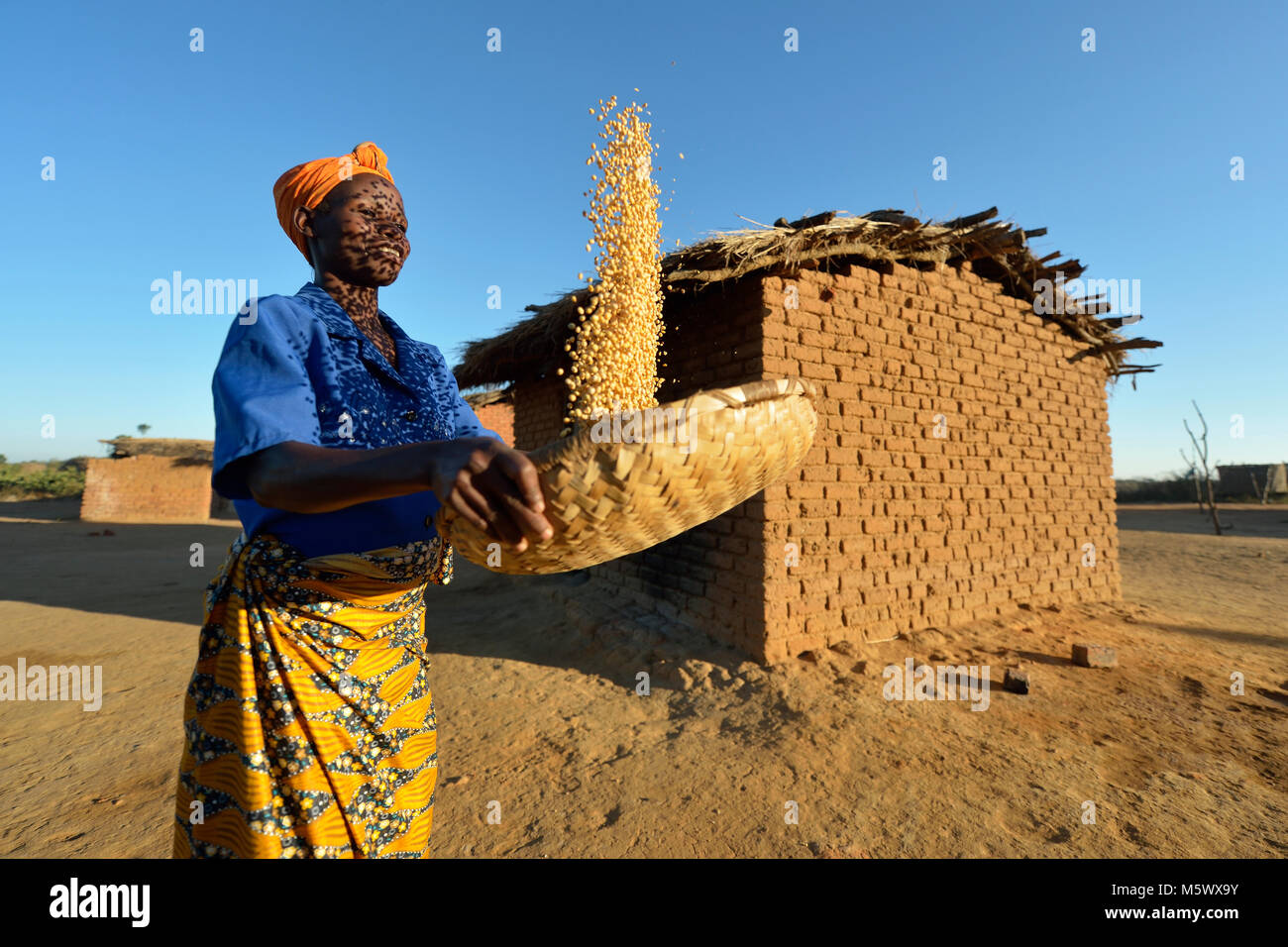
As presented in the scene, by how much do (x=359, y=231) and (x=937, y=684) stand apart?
4.09 m

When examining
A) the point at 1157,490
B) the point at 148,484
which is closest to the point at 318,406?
the point at 148,484

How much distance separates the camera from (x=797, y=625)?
13.1ft

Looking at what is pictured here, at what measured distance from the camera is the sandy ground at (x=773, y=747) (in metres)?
2.46

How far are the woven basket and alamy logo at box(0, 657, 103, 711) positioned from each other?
493cm

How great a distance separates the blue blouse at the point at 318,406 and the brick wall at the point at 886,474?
2.85 m

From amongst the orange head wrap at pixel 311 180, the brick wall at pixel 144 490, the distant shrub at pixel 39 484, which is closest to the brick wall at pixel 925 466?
the orange head wrap at pixel 311 180

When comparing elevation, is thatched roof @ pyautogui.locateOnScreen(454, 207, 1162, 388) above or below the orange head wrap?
above

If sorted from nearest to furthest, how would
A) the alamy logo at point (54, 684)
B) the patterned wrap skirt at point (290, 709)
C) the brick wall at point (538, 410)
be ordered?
the patterned wrap skirt at point (290, 709)
the alamy logo at point (54, 684)
the brick wall at point (538, 410)

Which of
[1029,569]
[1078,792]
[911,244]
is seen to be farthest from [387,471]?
[1029,569]

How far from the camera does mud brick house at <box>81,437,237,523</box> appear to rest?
1720 cm
